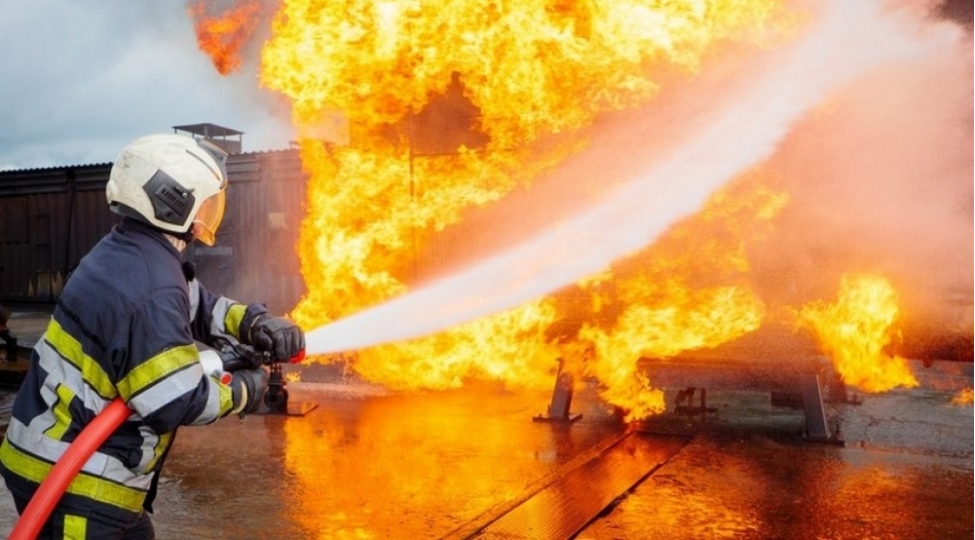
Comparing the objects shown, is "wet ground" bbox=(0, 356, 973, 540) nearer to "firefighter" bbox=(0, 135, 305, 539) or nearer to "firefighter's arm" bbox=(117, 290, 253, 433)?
"firefighter" bbox=(0, 135, 305, 539)

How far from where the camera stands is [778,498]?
499 centimetres

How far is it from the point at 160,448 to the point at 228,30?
980 centimetres

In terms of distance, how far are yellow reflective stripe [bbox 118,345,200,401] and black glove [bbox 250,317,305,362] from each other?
595 mm

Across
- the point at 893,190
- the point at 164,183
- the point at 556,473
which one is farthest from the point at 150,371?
the point at 893,190

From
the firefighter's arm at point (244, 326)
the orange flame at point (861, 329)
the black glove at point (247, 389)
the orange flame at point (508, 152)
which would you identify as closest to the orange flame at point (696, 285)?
the orange flame at point (508, 152)

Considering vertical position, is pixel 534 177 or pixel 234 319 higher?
pixel 534 177

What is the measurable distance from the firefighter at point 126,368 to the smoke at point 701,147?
2.83m

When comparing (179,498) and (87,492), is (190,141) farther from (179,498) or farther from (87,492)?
(179,498)

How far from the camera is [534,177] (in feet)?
25.2

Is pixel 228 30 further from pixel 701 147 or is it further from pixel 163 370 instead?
pixel 163 370

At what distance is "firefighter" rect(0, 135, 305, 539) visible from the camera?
2.36m

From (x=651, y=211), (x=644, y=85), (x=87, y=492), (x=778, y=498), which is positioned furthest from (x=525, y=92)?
(x=87, y=492)

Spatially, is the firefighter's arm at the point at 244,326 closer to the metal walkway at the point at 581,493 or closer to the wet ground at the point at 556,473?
the wet ground at the point at 556,473

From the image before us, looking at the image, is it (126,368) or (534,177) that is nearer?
(126,368)
